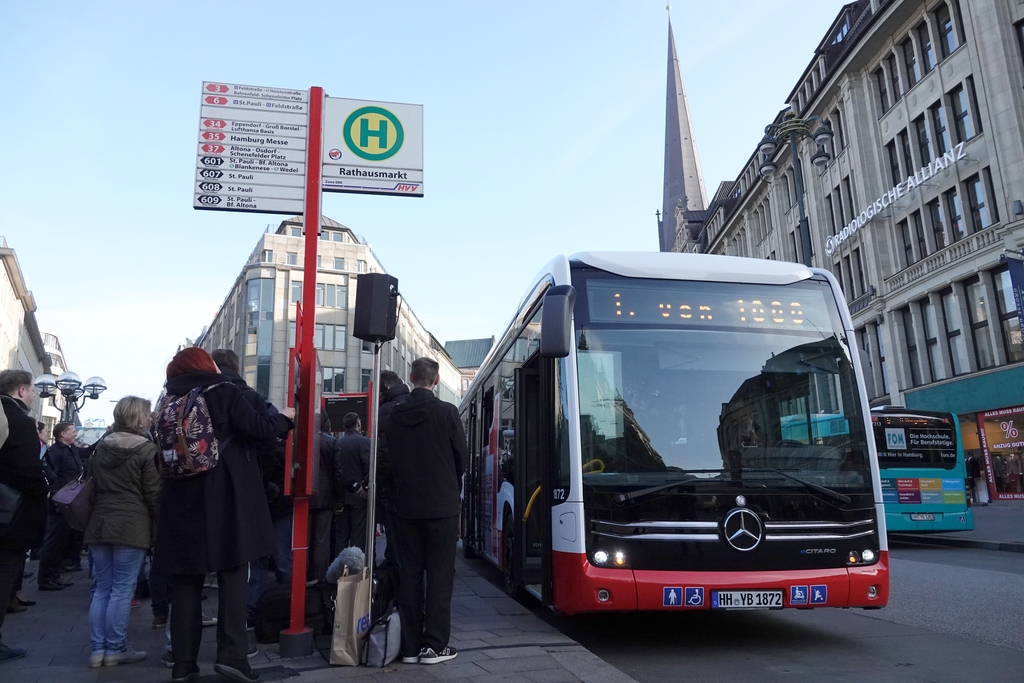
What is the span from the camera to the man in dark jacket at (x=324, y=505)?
8.03 meters

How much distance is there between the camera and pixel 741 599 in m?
5.61

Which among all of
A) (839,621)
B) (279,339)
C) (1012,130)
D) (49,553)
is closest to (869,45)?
(1012,130)

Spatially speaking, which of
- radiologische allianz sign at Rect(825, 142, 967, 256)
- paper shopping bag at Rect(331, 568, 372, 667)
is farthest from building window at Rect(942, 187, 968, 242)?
paper shopping bag at Rect(331, 568, 372, 667)

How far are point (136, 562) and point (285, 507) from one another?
175 cm

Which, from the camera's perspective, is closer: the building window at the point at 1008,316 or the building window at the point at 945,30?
the building window at the point at 1008,316

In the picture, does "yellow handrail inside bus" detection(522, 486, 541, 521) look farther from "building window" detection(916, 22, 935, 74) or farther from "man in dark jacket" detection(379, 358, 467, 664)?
"building window" detection(916, 22, 935, 74)

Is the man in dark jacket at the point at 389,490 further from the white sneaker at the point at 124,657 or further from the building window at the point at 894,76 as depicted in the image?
the building window at the point at 894,76

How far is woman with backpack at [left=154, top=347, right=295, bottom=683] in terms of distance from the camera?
4.45m

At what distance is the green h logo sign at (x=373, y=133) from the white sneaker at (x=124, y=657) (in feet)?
12.6

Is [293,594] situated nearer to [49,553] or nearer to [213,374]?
[213,374]

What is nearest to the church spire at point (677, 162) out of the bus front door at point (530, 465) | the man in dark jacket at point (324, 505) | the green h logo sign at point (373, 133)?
the bus front door at point (530, 465)

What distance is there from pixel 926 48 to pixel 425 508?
3223cm

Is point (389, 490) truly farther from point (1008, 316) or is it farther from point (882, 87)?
point (882, 87)

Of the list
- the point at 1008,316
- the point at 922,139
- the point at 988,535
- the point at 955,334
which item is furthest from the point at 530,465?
the point at 922,139
